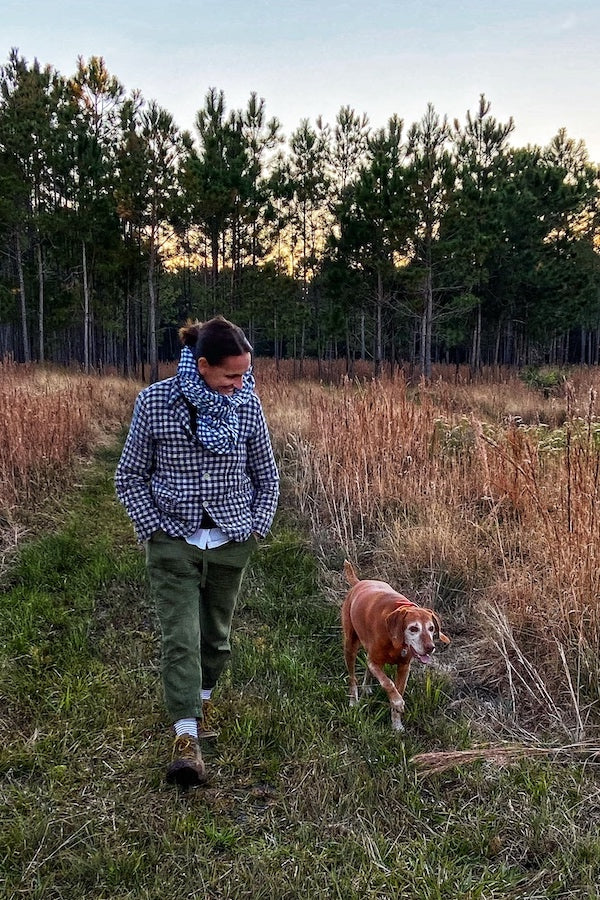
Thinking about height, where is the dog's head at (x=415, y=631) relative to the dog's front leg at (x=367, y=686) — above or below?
above

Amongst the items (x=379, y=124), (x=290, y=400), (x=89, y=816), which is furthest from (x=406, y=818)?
(x=379, y=124)

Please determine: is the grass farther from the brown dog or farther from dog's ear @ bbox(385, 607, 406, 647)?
dog's ear @ bbox(385, 607, 406, 647)

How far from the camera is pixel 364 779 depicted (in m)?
1.99

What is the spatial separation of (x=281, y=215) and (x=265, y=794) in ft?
72.2

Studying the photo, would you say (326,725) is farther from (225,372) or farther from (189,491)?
(225,372)

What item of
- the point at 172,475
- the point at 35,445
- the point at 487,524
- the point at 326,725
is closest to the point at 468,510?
the point at 487,524

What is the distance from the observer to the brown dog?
2072 millimetres

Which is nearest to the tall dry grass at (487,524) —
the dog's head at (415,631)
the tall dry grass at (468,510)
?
the tall dry grass at (468,510)

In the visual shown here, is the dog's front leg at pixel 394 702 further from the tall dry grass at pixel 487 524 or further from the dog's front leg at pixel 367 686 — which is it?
the tall dry grass at pixel 487 524

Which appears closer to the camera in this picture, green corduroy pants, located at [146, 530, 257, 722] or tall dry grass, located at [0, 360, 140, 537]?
green corduroy pants, located at [146, 530, 257, 722]

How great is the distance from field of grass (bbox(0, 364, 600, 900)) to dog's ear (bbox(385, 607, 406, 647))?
1.28 ft

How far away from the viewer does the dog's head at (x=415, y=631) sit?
206 centimetres

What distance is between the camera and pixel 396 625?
Result: 2127 mm

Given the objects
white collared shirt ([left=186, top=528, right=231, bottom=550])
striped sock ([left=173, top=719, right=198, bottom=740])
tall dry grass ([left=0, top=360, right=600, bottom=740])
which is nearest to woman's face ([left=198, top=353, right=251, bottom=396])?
white collared shirt ([left=186, top=528, right=231, bottom=550])
